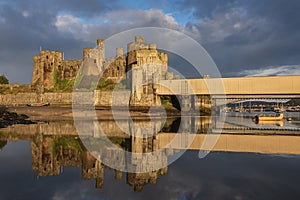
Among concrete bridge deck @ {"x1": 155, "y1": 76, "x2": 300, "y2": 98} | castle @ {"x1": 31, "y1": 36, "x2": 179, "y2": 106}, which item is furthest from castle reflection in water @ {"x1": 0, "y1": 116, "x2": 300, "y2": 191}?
castle @ {"x1": 31, "y1": 36, "x2": 179, "y2": 106}

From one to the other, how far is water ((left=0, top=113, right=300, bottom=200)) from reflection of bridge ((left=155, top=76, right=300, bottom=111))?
107 feet

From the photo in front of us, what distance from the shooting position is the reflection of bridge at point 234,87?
43144 mm

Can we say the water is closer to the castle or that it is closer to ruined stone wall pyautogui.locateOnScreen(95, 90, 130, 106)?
ruined stone wall pyautogui.locateOnScreen(95, 90, 130, 106)

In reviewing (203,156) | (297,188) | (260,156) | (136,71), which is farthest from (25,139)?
(136,71)

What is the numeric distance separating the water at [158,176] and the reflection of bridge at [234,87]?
107 ft

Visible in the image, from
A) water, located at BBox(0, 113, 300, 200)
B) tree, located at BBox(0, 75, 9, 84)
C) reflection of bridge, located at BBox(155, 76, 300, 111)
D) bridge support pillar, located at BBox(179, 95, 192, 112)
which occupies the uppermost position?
tree, located at BBox(0, 75, 9, 84)

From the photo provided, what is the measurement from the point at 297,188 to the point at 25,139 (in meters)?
13.7

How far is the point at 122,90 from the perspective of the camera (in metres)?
51.7

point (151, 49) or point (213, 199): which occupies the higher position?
point (151, 49)

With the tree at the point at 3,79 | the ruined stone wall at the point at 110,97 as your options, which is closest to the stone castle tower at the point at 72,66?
→ the ruined stone wall at the point at 110,97

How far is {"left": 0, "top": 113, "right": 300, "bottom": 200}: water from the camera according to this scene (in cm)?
677

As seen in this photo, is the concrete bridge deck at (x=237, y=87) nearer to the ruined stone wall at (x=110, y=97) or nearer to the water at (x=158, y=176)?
the ruined stone wall at (x=110, y=97)

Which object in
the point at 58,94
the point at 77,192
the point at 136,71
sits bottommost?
the point at 77,192

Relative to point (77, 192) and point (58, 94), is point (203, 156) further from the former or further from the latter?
point (58, 94)
